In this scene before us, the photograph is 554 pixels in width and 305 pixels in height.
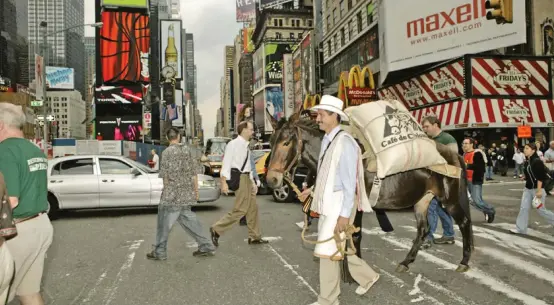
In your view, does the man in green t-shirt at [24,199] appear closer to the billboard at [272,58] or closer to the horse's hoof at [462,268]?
the horse's hoof at [462,268]

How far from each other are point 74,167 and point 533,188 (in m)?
11.0

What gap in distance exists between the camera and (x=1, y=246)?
10.1 ft

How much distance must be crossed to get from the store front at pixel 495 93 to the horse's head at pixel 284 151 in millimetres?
20285

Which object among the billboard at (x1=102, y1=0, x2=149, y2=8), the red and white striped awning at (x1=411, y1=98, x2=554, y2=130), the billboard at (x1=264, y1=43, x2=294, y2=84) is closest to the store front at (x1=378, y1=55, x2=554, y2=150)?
the red and white striped awning at (x1=411, y1=98, x2=554, y2=130)

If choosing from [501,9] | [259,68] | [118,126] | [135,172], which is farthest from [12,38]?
[501,9]

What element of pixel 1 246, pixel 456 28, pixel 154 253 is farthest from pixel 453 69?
pixel 1 246

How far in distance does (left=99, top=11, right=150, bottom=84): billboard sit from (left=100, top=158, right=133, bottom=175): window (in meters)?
77.1

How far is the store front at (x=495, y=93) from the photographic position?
23984 mm

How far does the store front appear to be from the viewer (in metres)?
24.0

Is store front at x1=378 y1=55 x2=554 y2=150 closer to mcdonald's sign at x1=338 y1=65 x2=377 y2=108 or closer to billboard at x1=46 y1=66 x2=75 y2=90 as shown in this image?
mcdonald's sign at x1=338 y1=65 x2=377 y2=108

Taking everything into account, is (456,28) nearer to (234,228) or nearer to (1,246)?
(234,228)

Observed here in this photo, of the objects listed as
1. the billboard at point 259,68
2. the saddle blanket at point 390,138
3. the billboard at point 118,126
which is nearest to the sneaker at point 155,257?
the saddle blanket at point 390,138

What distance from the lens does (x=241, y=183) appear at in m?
8.38

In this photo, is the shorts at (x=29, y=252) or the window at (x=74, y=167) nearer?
the shorts at (x=29, y=252)
